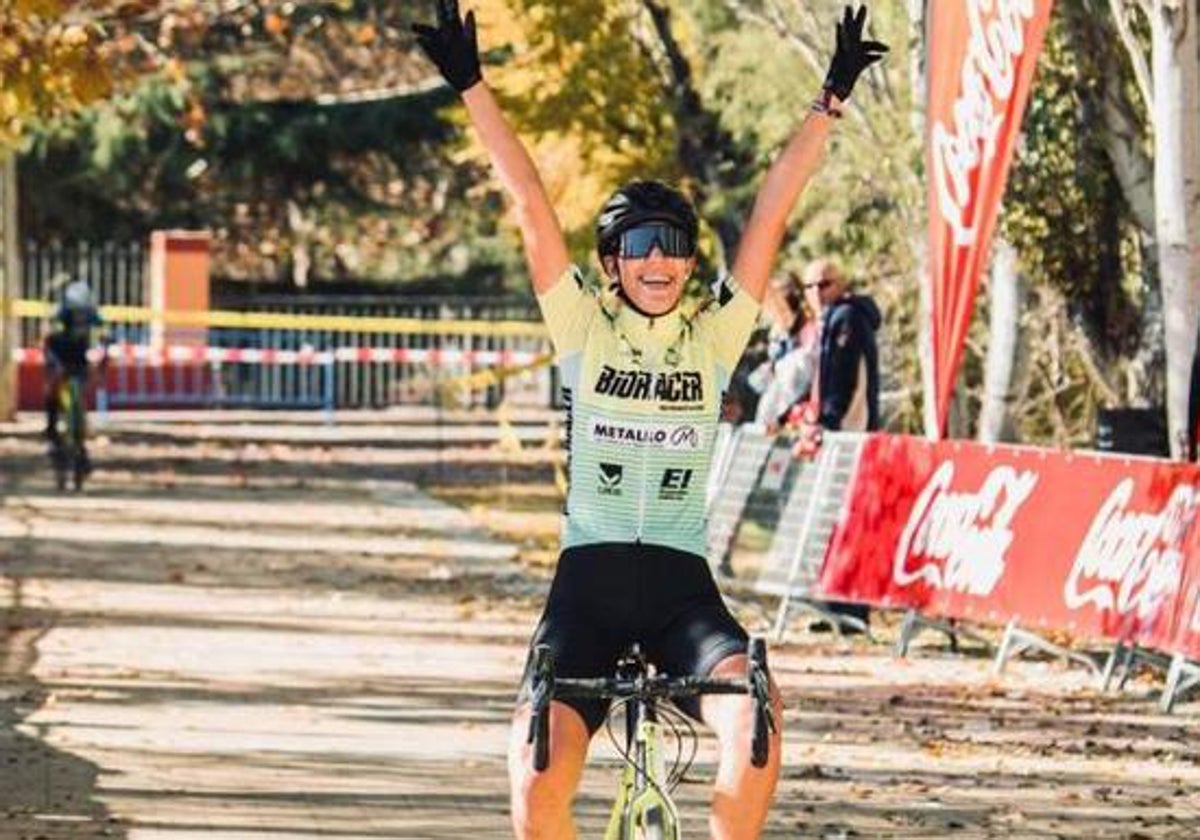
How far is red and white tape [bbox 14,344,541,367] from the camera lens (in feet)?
173

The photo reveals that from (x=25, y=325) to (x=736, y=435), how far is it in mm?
35386

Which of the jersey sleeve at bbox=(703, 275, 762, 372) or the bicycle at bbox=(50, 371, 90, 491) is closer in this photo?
the jersey sleeve at bbox=(703, 275, 762, 372)

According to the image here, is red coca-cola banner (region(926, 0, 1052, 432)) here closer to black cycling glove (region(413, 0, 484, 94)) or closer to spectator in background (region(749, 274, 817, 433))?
spectator in background (region(749, 274, 817, 433))

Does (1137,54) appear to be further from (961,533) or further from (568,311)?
(568,311)

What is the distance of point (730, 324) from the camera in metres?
9.16

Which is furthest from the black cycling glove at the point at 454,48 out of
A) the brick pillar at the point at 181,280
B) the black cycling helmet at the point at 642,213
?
the brick pillar at the point at 181,280

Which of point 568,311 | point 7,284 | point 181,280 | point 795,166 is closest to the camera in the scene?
point 568,311

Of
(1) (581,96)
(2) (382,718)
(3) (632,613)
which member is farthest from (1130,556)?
(1) (581,96)

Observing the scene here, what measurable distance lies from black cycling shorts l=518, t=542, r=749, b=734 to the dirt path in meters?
3.73

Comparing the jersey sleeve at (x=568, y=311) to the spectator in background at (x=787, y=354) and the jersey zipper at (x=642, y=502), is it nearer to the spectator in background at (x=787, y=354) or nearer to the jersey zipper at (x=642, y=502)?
the jersey zipper at (x=642, y=502)

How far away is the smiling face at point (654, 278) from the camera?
351 inches

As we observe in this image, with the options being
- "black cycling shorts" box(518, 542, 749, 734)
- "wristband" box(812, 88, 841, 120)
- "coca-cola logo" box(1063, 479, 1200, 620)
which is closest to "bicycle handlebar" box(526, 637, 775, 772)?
"black cycling shorts" box(518, 542, 749, 734)

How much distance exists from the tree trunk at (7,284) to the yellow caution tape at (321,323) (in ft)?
15.0

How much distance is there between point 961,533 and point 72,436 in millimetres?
16401
